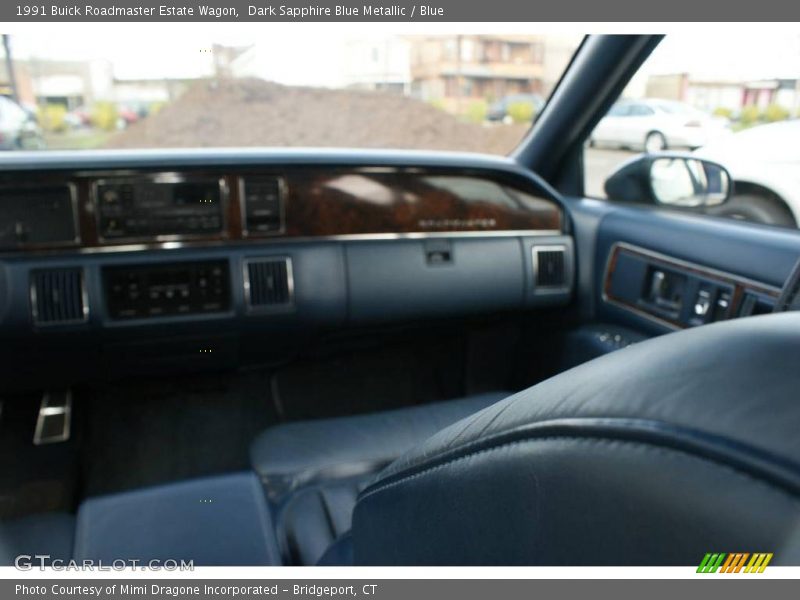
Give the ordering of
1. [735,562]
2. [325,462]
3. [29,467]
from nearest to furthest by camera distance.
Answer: [735,562], [325,462], [29,467]

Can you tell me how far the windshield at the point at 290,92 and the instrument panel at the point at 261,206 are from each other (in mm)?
174

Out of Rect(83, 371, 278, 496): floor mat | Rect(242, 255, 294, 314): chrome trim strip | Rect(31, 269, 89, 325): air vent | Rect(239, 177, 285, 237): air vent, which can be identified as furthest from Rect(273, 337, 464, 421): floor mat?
Rect(31, 269, 89, 325): air vent

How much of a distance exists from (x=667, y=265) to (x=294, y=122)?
5.29ft

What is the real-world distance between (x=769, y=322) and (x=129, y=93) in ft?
7.58

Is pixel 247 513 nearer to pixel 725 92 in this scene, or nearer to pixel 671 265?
pixel 671 265

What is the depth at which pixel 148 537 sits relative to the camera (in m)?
1.64

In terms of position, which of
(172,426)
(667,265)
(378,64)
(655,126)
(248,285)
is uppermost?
(378,64)

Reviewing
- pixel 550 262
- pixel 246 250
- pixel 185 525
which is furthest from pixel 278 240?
pixel 185 525

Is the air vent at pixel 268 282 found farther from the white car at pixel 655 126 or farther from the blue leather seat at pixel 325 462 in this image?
the white car at pixel 655 126

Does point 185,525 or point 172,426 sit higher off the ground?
point 185,525

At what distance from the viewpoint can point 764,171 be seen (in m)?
2.37

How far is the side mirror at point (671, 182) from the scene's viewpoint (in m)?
2.55

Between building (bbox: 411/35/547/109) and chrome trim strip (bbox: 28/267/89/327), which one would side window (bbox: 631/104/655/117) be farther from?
chrome trim strip (bbox: 28/267/89/327)

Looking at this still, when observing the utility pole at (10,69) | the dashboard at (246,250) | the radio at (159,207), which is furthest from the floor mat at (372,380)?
the utility pole at (10,69)
